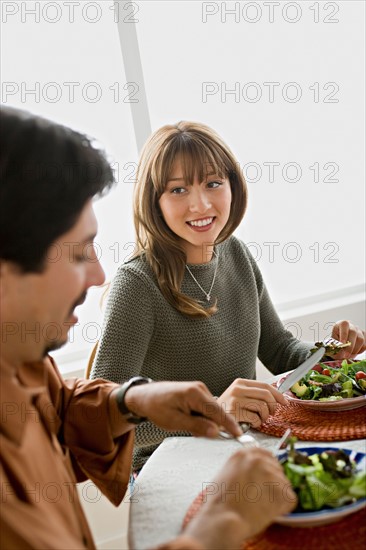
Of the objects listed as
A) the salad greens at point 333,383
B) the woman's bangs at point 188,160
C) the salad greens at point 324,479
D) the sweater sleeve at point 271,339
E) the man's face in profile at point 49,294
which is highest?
the woman's bangs at point 188,160

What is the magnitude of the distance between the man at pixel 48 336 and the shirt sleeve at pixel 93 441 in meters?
0.11

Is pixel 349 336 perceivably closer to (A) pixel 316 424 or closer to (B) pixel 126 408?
(A) pixel 316 424

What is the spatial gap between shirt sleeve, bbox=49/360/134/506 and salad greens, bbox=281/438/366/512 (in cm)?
33

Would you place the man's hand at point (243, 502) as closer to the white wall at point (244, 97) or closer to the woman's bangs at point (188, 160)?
the woman's bangs at point (188, 160)

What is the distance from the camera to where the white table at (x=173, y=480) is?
1.00 meters

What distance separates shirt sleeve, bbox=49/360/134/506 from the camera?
3.88 feet

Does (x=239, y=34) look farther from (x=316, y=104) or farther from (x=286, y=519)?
(x=286, y=519)

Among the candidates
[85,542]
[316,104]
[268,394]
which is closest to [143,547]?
[85,542]

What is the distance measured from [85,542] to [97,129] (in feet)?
6.55

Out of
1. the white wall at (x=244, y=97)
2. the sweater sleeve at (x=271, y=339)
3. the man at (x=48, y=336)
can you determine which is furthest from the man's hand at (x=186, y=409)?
the white wall at (x=244, y=97)

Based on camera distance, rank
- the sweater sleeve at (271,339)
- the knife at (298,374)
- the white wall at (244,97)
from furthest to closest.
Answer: the white wall at (244,97) < the sweater sleeve at (271,339) < the knife at (298,374)

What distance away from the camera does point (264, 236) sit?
311cm

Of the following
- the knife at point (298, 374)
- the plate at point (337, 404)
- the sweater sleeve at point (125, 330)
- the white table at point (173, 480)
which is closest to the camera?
the white table at point (173, 480)

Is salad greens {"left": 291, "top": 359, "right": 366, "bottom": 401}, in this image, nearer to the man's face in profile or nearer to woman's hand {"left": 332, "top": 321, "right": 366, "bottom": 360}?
woman's hand {"left": 332, "top": 321, "right": 366, "bottom": 360}
